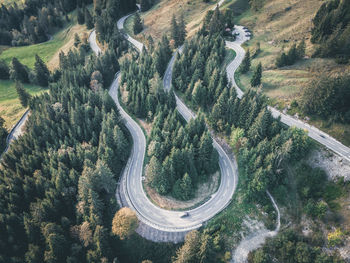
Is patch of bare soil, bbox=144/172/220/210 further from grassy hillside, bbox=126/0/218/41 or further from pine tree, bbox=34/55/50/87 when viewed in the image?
pine tree, bbox=34/55/50/87

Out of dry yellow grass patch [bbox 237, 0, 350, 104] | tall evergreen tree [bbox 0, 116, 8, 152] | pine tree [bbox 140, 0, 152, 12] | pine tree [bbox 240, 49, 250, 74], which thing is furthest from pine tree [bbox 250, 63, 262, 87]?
pine tree [bbox 140, 0, 152, 12]

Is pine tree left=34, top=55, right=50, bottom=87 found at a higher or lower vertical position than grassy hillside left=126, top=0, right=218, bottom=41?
lower

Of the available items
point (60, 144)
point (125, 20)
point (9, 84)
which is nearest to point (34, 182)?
point (60, 144)

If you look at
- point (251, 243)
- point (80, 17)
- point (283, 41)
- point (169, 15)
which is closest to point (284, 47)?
point (283, 41)

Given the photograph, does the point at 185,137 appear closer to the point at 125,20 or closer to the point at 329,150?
the point at 329,150

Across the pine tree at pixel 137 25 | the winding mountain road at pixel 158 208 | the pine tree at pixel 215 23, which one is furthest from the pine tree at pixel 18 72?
the pine tree at pixel 215 23

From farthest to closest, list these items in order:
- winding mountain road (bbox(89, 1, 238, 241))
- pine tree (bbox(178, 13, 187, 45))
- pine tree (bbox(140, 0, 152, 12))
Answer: pine tree (bbox(140, 0, 152, 12)) → pine tree (bbox(178, 13, 187, 45)) → winding mountain road (bbox(89, 1, 238, 241))

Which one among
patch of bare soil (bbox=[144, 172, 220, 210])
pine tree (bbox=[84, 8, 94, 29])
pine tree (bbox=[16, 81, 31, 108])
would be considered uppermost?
pine tree (bbox=[84, 8, 94, 29])

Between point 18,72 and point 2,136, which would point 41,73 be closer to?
point 18,72
